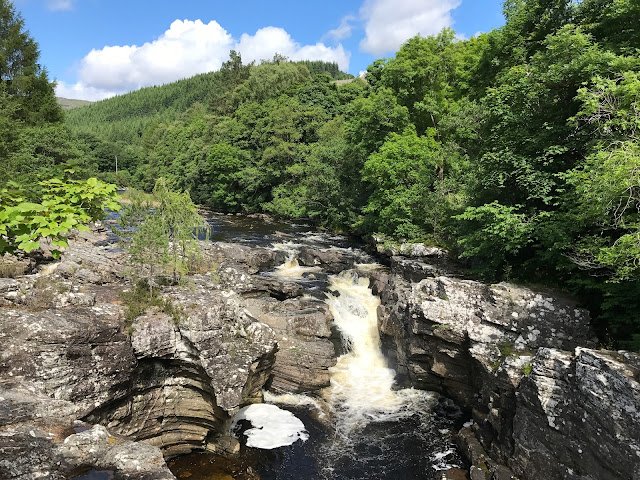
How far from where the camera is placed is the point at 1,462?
15.9ft

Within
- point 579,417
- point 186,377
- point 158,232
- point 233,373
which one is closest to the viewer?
point 579,417

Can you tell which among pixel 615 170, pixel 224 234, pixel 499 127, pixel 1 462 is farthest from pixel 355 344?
pixel 224 234

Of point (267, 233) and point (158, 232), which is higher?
point (158, 232)

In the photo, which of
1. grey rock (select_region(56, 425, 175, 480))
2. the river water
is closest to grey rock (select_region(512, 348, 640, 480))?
the river water

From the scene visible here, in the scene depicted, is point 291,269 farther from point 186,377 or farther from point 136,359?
point 136,359

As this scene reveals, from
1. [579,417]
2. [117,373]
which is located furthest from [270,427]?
[579,417]

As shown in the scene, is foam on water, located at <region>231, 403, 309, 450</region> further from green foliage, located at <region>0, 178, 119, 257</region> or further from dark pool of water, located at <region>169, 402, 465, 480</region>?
green foliage, located at <region>0, 178, 119, 257</region>

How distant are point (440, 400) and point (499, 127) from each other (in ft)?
35.5

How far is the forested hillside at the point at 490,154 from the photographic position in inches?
409

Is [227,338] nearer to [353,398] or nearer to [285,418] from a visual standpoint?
[285,418]

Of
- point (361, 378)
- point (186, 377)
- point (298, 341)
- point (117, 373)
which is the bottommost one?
point (361, 378)

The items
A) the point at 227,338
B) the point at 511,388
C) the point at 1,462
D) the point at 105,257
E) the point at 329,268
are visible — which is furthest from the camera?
the point at 329,268

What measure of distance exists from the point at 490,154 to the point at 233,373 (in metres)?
11.9

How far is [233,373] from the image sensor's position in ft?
35.7
